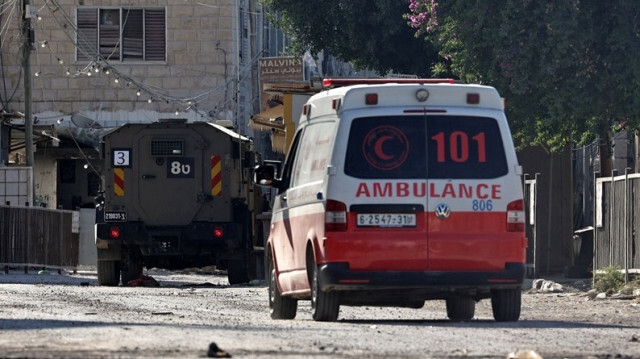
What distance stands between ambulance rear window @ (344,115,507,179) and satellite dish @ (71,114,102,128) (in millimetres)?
32632

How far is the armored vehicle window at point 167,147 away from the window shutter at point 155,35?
20.0m

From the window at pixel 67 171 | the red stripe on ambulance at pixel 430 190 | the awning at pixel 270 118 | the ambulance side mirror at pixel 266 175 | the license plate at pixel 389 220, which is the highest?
the awning at pixel 270 118

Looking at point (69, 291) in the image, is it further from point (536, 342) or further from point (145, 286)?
point (536, 342)

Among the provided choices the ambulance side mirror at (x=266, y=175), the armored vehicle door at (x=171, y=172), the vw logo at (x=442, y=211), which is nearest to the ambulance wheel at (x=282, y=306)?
the ambulance side mirror at (x=266, y=175)

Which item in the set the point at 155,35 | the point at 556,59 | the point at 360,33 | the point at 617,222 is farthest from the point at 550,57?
the point at 155,35

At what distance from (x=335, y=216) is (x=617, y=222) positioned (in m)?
10.6

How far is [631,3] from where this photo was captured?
88.8 ft

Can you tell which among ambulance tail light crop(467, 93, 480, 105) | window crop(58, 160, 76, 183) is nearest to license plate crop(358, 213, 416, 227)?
ambulance tail light crop(467, 93, 480, 105)

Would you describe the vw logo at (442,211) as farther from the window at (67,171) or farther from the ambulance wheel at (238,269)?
the window at (67,171)

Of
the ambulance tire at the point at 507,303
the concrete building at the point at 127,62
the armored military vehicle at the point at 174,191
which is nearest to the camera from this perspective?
the ambulance tire at the point at 507,303

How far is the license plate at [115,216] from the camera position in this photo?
28234 mm

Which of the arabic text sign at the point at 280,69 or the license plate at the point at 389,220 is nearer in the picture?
the license plate at the point at 389,220

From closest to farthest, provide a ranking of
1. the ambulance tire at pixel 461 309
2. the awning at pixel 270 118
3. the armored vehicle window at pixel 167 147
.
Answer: the ambulance tire at pixel 461 309
the armored vehicle window at pixel 167 147
the awning at pixel 270 118

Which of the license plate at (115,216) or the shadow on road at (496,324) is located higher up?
the license plate at (115,216)
